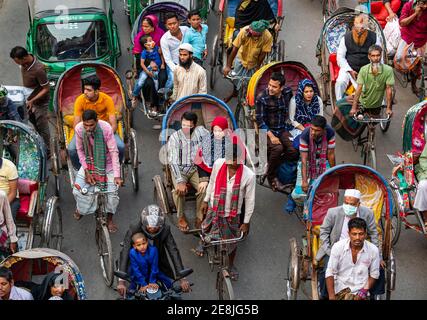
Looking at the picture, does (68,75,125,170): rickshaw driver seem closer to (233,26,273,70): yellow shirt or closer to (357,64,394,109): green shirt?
(233,26,273,70): yellow shirt

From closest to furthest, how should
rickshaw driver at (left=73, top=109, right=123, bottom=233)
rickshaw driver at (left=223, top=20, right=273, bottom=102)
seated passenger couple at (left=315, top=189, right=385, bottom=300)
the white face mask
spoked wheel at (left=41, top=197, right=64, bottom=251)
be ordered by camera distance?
seated passenger couple at (left=315, top=189, right=385, bottom=300) → the white face mask → spoked wheel at (left=41, top=197, right=64, bottom=251) → rickshaw driver at (left=73, top=109, right=123, bottom=233) → rickshaw driver at (left=223, top=20, right=273, bottom=102)

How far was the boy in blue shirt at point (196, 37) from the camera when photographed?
44.8 feet

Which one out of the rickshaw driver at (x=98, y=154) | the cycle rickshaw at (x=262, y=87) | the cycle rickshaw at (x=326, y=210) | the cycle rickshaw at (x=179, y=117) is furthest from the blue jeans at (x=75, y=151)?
the cycle rickshaw at (x=326, y=210)

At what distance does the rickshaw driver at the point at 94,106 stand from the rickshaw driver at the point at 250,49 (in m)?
2.01

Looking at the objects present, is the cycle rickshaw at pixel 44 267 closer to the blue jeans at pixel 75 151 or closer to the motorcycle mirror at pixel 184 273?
the motorcycle mirror at pixel 184 273

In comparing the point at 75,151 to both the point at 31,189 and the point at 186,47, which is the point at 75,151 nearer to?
the point at 31,189

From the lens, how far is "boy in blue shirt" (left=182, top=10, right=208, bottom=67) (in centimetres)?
1364

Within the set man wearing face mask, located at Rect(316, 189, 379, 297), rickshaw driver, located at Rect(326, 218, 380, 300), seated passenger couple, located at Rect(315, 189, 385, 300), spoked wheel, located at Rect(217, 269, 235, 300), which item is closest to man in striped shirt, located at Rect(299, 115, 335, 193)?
man wearing face mask, located at Rect(316, 189, 379, 297)

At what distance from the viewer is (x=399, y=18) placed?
14484 mm

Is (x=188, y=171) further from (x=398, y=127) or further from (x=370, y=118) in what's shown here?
(x=398, y=127)

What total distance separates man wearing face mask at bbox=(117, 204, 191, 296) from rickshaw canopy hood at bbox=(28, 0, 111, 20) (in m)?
4.86
